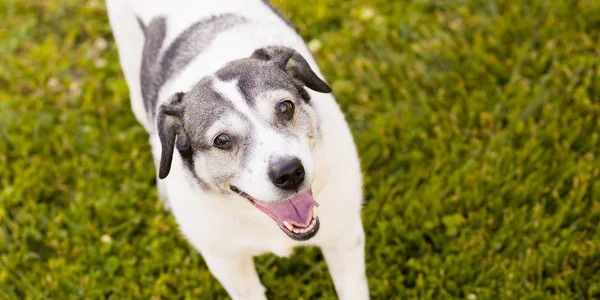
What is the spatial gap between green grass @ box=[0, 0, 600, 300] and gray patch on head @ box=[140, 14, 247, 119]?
3.61ft

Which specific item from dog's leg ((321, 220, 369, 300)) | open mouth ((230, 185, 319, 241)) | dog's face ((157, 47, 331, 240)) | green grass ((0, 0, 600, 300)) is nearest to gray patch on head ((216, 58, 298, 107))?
dog's face ((157, 47, 331, 240))

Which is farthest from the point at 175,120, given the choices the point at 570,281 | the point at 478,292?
the point at 570,281

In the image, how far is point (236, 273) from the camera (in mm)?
3434

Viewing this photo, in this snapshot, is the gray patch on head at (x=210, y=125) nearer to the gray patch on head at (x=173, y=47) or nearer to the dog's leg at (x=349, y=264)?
the gray patch on head at (x=173, y=47)

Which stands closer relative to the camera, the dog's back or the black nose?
the black nose

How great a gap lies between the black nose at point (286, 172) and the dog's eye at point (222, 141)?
0.24m

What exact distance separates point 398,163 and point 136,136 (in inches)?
76.0

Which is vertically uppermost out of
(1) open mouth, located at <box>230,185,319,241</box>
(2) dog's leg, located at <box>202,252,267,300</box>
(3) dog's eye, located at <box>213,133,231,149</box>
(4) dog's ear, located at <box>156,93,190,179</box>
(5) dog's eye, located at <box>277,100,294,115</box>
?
(5) dog's eye, located at <box>277,100,294,115</box>

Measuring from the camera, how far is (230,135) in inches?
109

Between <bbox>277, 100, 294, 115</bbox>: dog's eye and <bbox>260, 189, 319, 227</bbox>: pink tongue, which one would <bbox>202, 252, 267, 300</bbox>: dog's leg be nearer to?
<bbox>260, 189, 319, 227</bbox>: pink tongue

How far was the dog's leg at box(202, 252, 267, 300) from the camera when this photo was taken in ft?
11.0

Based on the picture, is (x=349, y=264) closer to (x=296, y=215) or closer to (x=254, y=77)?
(x=296, y=215)

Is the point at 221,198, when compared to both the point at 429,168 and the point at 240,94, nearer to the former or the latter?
the point at 240,94

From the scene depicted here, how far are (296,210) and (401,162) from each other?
68.6 inches
